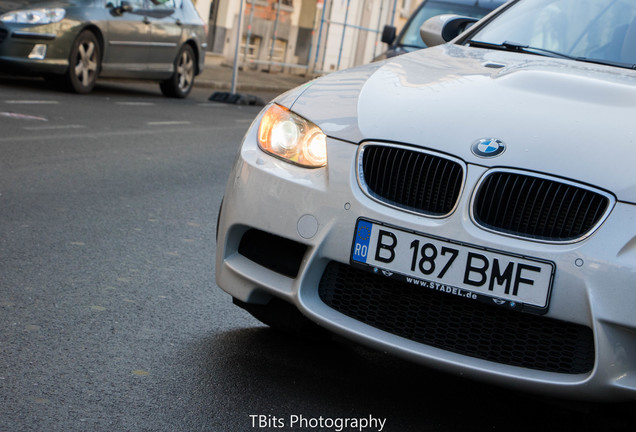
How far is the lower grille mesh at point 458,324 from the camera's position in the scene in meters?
3.06

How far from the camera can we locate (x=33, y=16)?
12758 millimetres

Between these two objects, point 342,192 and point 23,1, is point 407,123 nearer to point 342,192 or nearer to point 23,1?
point 342,192

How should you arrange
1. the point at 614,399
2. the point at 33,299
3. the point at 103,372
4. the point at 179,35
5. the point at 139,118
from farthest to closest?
the point at 179,35 → the point at 139,118 → the point at 33,299 → the point at 103,372 → the point at 614,399

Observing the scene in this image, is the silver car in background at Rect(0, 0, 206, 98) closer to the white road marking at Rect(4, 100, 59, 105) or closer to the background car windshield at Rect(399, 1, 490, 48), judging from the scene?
the white road marking at Rect(4, 100, 59, 105)

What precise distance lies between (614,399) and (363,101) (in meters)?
1.22

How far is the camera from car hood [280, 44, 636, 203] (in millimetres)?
3121

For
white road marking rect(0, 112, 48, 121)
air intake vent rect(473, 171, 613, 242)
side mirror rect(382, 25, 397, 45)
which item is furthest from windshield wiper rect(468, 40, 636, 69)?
side mirror rect(382, 25, 397, 45)

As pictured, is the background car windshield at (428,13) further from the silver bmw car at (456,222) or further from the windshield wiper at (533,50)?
the silver bmw car at (456,222)

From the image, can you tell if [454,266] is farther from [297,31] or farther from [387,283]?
[297,31]

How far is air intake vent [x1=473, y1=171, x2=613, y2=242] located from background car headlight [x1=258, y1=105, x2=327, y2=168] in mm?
552

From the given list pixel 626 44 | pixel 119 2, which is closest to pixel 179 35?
pixel 119 2

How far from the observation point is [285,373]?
3.72m

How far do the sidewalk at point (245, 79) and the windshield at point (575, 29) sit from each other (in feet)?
51.5

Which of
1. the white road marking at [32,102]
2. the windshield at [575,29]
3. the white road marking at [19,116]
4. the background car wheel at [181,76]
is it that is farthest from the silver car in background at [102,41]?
the windshield at [575,29]
